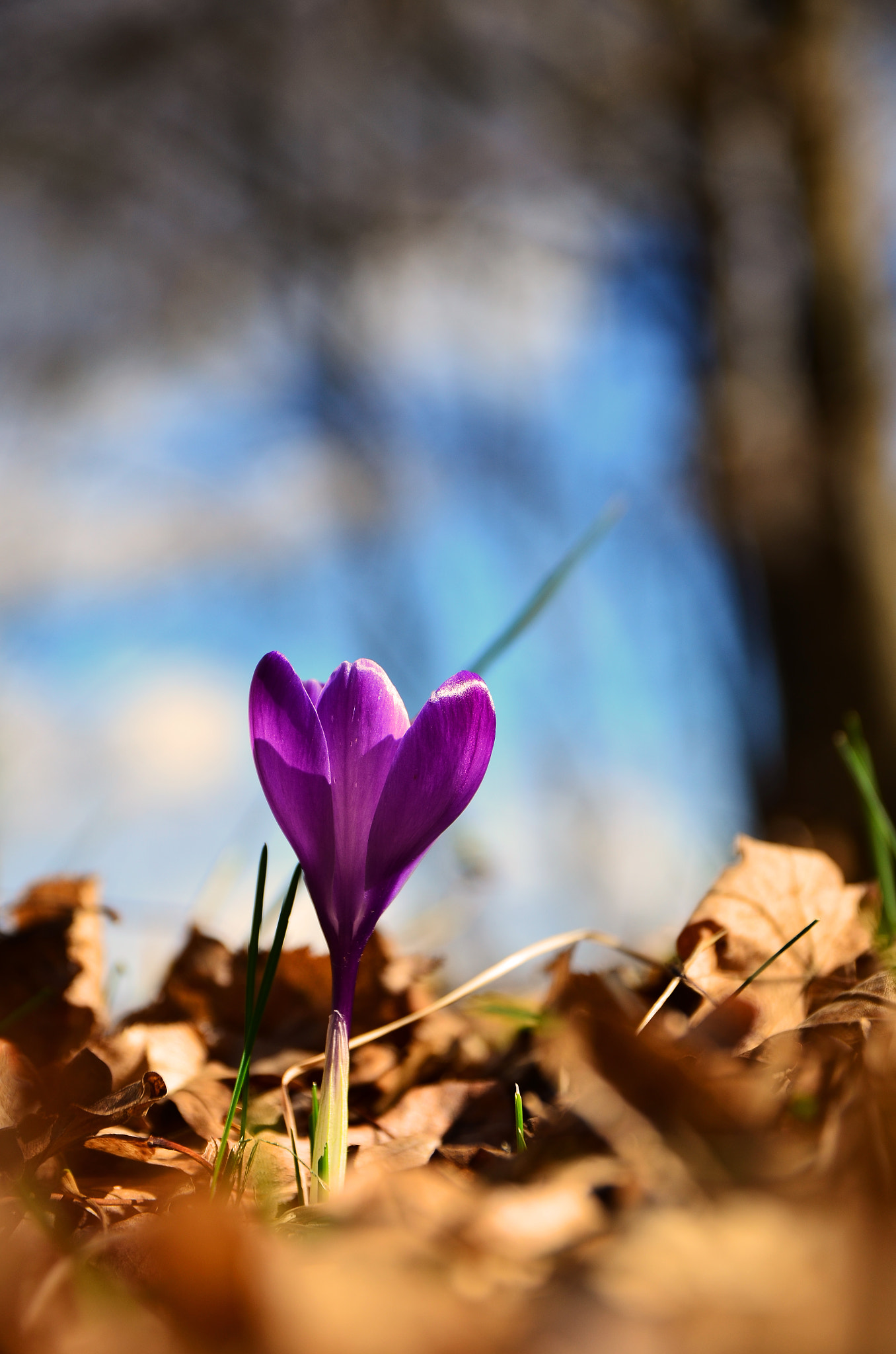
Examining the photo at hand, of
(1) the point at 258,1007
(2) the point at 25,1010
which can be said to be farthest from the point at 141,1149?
(2) the point at 25,1010

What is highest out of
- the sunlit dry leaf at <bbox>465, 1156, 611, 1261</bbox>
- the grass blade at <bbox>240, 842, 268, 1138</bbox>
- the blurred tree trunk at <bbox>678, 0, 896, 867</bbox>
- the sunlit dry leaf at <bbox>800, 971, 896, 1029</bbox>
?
the blurred tree trunk at <bbox>678, 0, 896, 867</bbox>

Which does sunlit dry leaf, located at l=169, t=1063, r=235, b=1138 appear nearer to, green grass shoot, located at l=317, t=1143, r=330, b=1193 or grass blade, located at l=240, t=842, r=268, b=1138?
grass blade, located at l=240, t=842, r=268, b=1138

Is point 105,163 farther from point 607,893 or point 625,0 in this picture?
point 607,893

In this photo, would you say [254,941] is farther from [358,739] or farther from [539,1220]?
[539,1220]

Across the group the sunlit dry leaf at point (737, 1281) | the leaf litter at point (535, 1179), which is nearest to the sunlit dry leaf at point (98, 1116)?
the leaf litter at point (535, 1179)

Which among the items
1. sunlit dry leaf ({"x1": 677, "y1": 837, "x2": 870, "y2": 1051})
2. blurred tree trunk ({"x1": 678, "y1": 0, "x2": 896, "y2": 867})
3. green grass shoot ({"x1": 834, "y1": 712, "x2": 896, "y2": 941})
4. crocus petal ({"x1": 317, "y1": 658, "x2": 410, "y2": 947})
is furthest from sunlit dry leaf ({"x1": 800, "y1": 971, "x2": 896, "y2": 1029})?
blurred tree trunk ({"x1": 678, "y1": 0, "x2": 896, "y2": 867})

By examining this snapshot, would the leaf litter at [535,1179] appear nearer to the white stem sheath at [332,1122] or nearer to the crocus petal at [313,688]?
the white stem sheath at [332,1122]

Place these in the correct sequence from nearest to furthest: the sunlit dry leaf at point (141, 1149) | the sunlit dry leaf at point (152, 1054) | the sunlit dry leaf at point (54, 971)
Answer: the sunlit dry leaf at point (141, 1149) → the sunlit dry leaf at point (152, 1054) → the sunlit dry leaf at point (54, 971)

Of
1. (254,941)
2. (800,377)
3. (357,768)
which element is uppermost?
(800,377)
